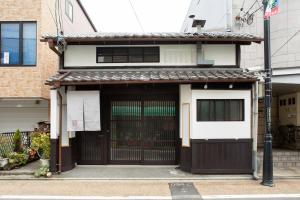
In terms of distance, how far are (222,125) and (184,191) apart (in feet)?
10.5

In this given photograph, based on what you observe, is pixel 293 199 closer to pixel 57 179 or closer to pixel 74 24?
pixel 57 179

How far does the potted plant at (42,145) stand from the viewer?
12.3 metres

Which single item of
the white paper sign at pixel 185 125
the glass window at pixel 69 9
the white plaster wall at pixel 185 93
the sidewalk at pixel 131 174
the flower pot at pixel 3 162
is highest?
the glass window at pixel 69 9

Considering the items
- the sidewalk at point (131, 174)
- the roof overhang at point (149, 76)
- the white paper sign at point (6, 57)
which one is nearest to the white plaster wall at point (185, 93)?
the roof overhang at point (149, 76)

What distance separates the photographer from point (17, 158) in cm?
1266

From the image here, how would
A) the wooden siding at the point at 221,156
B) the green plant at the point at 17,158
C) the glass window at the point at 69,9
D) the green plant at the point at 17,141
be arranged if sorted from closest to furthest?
the wooden siding at the point at 221,156
the green plant at the point at 17,158
the green plant at the point at 17,141
the glass window at the point at 69,9

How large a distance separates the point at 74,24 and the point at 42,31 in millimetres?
6259

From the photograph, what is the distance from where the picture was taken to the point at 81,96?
1248 cm

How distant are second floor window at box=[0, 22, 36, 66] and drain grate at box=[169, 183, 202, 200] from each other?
8589 mm

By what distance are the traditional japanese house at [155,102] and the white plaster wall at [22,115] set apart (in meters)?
4.03

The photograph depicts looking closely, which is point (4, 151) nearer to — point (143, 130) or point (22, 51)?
point (22, 51)

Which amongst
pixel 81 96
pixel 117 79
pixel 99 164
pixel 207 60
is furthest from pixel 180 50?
pixel 99 164

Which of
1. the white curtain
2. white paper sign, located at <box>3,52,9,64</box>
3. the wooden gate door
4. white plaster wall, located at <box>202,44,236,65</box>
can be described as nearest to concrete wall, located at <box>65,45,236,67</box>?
white plaster wall, located at <box>202,44,236,65</box>

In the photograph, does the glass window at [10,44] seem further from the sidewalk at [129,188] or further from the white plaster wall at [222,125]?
the white plaster wall at [222,125]
